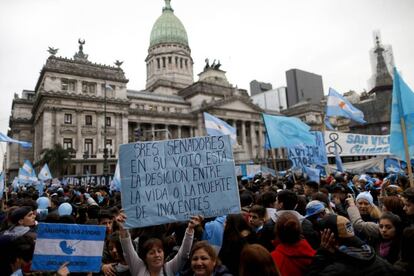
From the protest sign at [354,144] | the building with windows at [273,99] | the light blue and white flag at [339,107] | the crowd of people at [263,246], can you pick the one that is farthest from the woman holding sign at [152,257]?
the building with windows at [273,99]

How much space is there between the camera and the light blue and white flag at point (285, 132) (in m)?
12.3

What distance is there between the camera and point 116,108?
1843 inches

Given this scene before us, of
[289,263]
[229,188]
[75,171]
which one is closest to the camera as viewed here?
[289,263]

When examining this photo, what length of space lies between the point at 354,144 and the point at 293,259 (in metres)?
12.1

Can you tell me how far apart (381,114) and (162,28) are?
4962 centimetres

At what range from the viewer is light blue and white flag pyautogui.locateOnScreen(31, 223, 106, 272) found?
3426 millimetres

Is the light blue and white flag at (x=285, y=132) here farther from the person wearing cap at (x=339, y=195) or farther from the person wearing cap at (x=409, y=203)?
the person wearing cap at (x=409, y=203)

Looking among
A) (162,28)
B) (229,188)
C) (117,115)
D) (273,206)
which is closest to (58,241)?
(229,188)

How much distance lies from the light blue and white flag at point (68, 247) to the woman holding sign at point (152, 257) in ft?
1.03

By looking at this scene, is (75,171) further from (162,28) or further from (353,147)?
(162,28)

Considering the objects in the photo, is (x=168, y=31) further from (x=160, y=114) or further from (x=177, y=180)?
(x=177, y=180)

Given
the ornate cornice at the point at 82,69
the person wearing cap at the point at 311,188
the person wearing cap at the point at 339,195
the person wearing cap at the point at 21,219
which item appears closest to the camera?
the person wearing cap at the point at 21,219

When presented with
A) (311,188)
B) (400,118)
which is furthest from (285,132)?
(311,188)

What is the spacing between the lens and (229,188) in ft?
14.8
